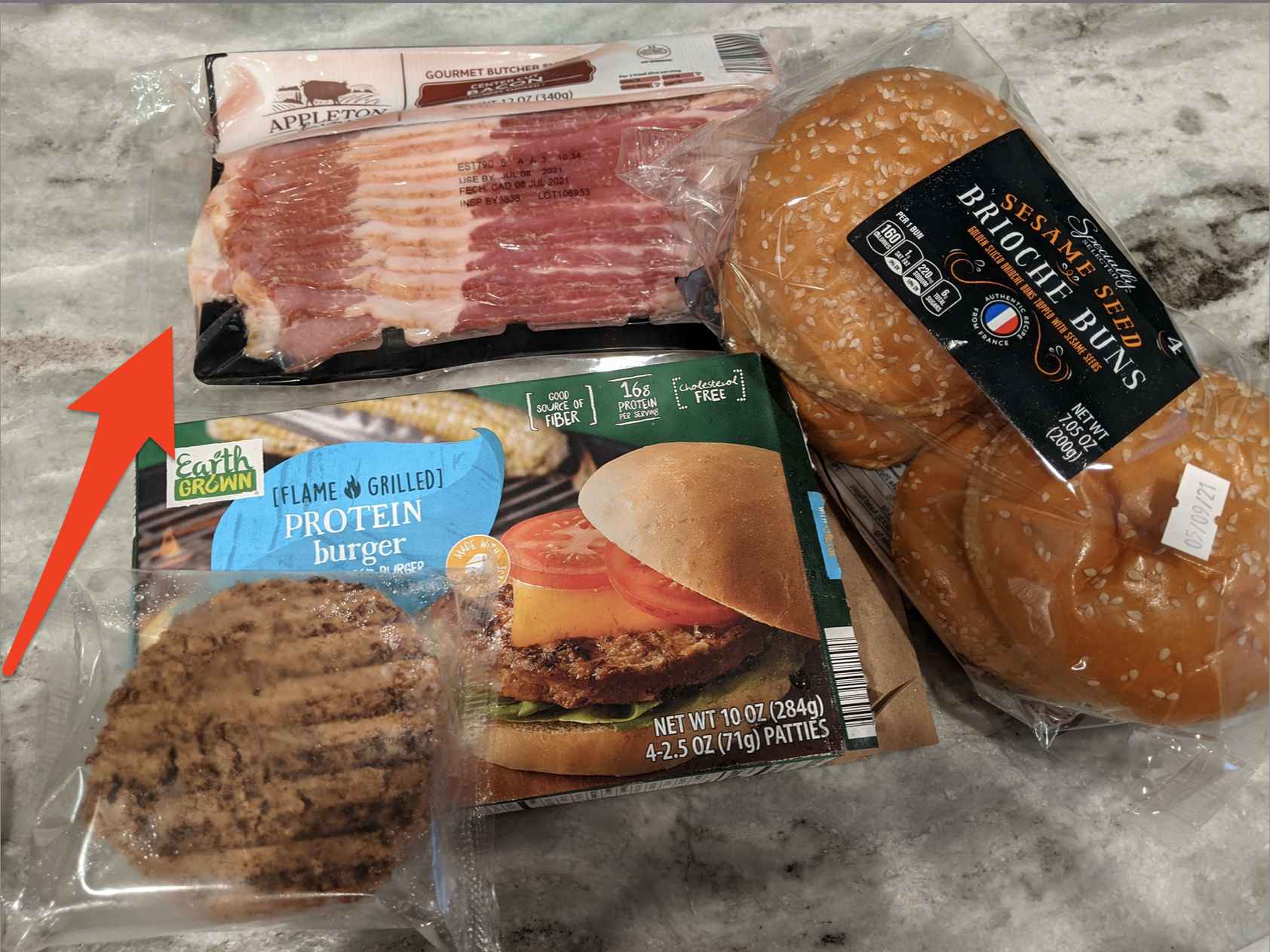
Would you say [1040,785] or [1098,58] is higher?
[1098,58]

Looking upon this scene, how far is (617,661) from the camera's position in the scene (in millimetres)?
1000

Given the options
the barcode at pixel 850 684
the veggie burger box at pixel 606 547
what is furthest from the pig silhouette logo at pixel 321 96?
A: the barcode at pixel 850 684

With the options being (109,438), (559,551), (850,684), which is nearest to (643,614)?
(559,551)

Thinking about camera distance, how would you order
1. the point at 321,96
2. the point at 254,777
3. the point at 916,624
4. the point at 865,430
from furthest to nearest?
1. the point at 321,96
2. the point at 916,624
3. the point at 865,430
4. the point at 254,777

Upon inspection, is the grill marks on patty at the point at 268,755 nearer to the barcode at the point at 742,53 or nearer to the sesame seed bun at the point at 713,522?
the sesame seed bun at the point at 713,522

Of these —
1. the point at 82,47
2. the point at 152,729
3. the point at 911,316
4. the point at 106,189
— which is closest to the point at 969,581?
the point at 911,316

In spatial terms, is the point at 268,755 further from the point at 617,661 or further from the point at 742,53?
the point at 742,53

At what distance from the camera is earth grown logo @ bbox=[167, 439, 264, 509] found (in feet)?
3.52

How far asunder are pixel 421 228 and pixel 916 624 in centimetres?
99

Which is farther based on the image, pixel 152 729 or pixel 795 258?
pixel 795 258

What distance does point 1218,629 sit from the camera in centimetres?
87

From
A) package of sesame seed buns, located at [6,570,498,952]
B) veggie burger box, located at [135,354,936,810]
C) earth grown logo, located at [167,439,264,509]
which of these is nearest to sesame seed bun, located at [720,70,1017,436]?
veggie burger box, located at [135,354,936,810]

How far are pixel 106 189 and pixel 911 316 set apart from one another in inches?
53.3

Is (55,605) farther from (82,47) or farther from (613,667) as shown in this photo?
(82,47)
